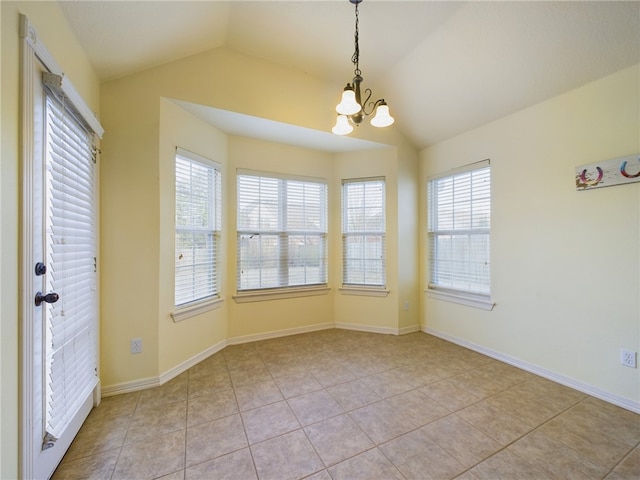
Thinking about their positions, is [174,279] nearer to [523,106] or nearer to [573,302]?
[573,302]

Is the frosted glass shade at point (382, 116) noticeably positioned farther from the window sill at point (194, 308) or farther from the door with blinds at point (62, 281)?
the window sill at point (194, 308)

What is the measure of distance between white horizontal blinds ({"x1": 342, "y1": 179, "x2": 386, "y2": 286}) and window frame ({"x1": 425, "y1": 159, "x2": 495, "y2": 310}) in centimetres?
62

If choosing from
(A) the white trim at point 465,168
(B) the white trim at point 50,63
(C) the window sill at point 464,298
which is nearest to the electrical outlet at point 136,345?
(B) the white trim at point 50,63

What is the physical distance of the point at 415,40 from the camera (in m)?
2.50

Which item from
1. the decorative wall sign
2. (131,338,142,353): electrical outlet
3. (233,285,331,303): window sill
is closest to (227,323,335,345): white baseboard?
(233,285,331,303): window sill

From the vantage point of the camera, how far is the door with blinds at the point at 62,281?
4.29 feet

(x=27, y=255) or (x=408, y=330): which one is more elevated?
(x=27, y=255)

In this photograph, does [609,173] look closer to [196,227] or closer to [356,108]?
[356,108]

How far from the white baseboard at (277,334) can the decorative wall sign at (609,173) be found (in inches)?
121

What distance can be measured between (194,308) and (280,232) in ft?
4.42

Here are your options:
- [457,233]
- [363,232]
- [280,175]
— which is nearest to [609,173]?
[457,233]

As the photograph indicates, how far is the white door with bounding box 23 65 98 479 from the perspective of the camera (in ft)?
4.18

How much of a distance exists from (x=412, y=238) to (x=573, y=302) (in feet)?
5.66

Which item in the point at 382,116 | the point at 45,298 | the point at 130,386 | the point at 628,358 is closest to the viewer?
the point at 45,298
